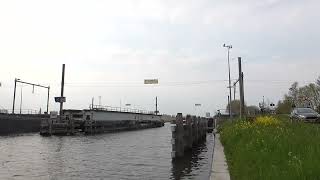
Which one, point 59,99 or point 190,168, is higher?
point 59,99

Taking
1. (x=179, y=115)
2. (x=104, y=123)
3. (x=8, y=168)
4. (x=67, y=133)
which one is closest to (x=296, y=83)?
(x=104, y=123)

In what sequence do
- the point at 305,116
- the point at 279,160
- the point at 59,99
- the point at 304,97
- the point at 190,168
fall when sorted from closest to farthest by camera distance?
1. the point at 279,160
2. the point at 190,168
3. the point at 305,116
4. the point at 59,99
5. the point at 304,97

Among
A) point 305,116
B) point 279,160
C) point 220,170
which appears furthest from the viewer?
point 305,116

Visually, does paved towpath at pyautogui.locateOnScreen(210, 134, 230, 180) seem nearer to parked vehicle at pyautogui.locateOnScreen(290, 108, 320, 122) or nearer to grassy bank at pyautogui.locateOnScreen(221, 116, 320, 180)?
grassy bank at pyautogui.locateOnScreen(221, 116, 320, 180)

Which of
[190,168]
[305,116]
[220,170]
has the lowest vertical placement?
[190,168]

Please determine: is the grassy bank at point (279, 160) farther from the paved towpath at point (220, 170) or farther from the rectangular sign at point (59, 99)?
the rectangular sign at point (59, 99)

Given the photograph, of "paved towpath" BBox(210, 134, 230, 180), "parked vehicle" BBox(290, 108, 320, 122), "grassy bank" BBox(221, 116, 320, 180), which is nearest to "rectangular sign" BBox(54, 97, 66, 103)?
"parked vehicle" BBox(290, 108, 320, 122)

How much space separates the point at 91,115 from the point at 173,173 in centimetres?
5288

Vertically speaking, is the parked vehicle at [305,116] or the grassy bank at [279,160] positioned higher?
the parked vehicle at [305,116]

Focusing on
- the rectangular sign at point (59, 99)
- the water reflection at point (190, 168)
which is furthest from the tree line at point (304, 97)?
the water reflection at point (190, 168)

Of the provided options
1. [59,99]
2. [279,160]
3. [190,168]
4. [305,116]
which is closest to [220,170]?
[279,160]

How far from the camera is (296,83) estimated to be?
14038cm

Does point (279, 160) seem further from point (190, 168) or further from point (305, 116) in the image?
point (305, 116)

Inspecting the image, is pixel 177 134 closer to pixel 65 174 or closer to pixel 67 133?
pixel 65 174
